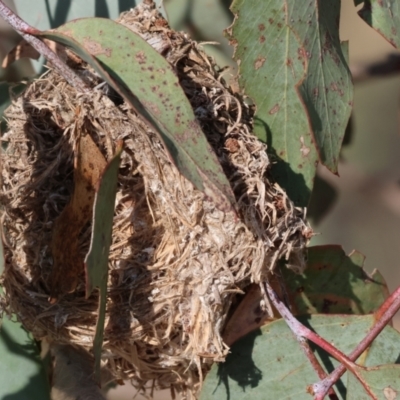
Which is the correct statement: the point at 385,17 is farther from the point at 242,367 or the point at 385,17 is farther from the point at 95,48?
the point at 242,367

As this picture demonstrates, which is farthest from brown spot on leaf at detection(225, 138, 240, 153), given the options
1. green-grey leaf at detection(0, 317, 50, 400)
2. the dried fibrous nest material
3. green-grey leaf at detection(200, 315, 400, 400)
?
green-grey leaf at detection(0, 317, 50, 400)

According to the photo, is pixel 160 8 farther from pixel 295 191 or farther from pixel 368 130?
pixel 368 130

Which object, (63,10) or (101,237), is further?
(63,10)

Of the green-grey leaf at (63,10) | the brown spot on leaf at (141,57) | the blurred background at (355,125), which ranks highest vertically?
the green-grey leaf at (63,10)

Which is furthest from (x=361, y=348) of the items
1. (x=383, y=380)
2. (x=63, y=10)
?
(x=63, y=10)

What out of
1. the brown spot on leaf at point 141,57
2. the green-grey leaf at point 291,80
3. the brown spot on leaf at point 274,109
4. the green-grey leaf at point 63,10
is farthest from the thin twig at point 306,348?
the green-grey leaf at point 63,10

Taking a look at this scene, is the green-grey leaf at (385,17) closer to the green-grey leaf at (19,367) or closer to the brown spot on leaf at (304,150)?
the brown spot on leaf at (304,150)
